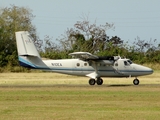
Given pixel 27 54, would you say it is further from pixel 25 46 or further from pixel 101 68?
pixel 101 68

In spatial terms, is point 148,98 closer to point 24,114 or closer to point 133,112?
point 133,112

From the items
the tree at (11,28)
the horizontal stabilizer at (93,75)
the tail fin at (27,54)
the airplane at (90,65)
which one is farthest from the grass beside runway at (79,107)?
the tree at (11,28)

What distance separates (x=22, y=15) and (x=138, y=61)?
28.4 meters

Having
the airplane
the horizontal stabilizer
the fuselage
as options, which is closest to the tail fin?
Answer: the airplane

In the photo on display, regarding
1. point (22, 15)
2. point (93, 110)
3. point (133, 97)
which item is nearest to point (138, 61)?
point (22, 15)

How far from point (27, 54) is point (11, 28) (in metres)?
44.6

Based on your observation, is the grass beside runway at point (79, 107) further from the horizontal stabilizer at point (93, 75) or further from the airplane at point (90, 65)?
the horizontal stabilizer at point (93, 75)

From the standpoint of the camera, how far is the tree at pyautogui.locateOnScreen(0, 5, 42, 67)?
71312 mm

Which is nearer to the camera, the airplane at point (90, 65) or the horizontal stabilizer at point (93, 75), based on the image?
the airplane at point (90, 65)

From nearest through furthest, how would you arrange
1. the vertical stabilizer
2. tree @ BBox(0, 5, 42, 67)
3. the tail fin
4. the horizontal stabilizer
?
the horizontal stabilizer → the tail fin → the vertical stabilizer → tree @ BBox(0, 5, 42, 67)

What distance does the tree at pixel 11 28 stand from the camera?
234 ft

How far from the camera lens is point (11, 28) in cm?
8712

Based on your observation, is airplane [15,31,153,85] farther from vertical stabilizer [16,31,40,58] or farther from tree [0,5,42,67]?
tree [0,5,42,67]

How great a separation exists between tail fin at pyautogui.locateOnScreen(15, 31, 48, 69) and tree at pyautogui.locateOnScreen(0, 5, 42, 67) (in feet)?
85.6
